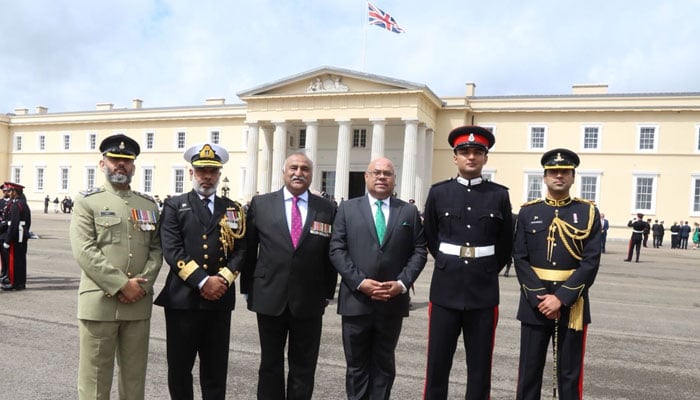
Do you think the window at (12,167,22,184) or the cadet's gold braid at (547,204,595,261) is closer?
the cadet's gold braid at (547,204,595,261)

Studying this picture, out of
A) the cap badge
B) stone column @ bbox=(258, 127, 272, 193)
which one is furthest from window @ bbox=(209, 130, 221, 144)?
the cap badge

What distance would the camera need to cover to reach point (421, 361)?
6.10 m

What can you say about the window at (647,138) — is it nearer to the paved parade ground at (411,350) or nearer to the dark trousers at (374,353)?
the paved parade ground at (411,350)

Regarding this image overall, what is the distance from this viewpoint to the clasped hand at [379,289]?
13.5 feet

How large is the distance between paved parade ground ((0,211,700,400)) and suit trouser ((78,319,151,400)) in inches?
31.1

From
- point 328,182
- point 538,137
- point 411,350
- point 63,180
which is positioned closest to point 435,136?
point 538,137

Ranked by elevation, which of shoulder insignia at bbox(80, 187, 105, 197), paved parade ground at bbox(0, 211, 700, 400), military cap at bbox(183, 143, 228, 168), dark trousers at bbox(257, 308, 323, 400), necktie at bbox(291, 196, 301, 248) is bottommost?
paved parade ground at bbox(0, 211, 700, 400)

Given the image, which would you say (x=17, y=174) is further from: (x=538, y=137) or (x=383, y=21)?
(x=538, y=137)

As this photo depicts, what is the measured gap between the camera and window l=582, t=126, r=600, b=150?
3789 cm

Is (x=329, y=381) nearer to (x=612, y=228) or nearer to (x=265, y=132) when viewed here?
(x=612, y=228)

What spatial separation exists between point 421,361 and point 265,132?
40.5m

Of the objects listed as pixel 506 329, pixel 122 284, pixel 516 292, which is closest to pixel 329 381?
pixel 122 284

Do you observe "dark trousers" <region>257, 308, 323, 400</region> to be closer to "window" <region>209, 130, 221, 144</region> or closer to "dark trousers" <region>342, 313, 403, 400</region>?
"dark trousers" <region>342, 313, 403, 400</region>

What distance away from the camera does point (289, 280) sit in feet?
13.9
